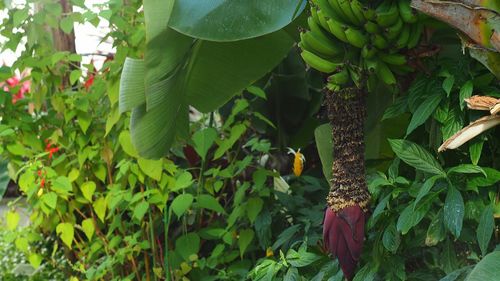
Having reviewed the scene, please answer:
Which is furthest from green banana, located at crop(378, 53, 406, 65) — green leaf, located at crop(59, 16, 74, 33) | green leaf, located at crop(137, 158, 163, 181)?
green leaf, located at crop(59, 16, 74, 33)

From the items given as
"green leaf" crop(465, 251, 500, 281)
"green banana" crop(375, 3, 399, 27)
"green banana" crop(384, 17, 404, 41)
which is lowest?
"green leaf" crop(465, 251, 500, 281)

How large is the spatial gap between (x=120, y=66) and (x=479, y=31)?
110 cm

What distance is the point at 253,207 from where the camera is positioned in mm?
2066

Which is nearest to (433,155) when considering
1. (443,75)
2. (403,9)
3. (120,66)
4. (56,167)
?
(443,75)

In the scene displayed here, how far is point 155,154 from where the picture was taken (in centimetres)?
193

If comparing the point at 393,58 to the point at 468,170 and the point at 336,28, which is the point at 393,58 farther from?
the point at 468,170

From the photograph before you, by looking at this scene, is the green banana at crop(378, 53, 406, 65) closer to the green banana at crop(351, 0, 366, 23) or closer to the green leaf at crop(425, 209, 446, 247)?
the green banana at crop(351, 0, 366, 23)

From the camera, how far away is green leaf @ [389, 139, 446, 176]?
145cm

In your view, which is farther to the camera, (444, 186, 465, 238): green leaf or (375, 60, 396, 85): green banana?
(375, 60, 396, 85): green banana

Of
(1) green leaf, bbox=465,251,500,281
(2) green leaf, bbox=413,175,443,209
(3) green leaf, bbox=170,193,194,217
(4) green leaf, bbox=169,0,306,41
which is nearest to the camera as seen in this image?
(1) green leaf, bbox=465,251,500,281

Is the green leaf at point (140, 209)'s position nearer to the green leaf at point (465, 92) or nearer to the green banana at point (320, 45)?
the green banana at point (320, 45)

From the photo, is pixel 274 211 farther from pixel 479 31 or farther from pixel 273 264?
pixel 479 31

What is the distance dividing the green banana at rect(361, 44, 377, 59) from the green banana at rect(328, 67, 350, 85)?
0.15 feet

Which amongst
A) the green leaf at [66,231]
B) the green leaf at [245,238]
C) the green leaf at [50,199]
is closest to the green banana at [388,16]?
the green leaf at [245,238]
